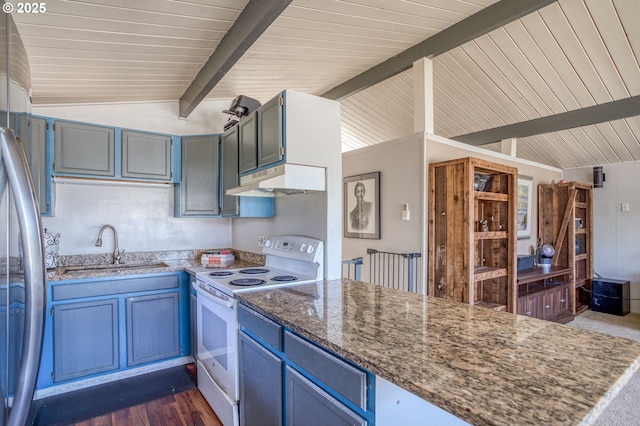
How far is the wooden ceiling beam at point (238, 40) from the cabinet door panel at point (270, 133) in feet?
1.32

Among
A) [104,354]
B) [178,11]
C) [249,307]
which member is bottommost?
[104,354]

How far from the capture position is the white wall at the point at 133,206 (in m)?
3.08

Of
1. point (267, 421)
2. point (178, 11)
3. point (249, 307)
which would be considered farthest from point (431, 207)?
point (178, 11)

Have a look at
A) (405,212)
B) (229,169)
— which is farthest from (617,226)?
(229,169)

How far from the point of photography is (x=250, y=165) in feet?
8.77

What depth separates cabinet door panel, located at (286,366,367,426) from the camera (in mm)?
1134

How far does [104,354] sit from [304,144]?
2360mm

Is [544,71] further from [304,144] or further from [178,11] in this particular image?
[178,11]

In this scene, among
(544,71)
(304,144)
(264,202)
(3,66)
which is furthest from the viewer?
(544,71)

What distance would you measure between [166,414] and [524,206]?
4907mm

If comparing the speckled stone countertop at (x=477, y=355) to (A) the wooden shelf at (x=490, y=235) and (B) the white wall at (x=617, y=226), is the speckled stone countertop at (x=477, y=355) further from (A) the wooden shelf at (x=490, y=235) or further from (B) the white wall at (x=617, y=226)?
(B) the white wall at (x=617, y=226)

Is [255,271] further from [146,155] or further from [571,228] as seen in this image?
[571,228]

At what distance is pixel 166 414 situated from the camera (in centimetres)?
234

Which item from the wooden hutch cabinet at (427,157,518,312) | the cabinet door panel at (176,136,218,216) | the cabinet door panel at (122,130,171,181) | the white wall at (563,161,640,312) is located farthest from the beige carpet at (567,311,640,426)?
the cabinet door panel at (122,130,171,181)
